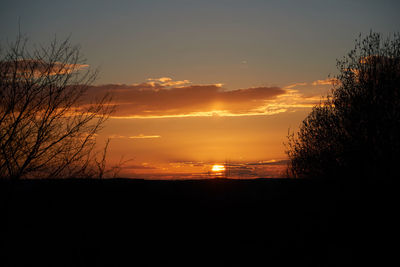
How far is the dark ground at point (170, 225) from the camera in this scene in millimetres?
10422

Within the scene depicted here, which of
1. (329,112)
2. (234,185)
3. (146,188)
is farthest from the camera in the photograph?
(329,112)

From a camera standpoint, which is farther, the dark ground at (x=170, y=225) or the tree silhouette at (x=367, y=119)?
the tree silhouette at (x=367, y=119)

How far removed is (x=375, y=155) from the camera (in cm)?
2133

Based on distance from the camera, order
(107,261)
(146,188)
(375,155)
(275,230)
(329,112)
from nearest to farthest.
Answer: (107,261) → (275,230) → (146,188) → (375,155) → (329,112)

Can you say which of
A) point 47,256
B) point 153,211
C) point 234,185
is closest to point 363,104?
point 234,185

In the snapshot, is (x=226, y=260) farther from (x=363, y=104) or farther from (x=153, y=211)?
(x=363, y=104)

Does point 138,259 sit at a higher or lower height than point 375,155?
lower

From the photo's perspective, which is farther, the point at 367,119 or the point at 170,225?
the point at 367,119

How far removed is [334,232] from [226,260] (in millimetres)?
3857

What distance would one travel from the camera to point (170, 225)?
39.4ft

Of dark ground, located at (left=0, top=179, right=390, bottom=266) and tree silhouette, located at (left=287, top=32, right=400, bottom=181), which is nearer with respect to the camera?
dark ground, located at (left=0, top=179, right=390, bottom=266)

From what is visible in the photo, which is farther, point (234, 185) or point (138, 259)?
point (234, 185)

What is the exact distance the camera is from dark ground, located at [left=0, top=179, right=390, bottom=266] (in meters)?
10.4

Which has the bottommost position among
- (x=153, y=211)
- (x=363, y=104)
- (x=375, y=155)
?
(x=153, y=211)
